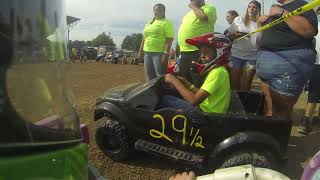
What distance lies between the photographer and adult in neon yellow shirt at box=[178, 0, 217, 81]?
5988 millimetres

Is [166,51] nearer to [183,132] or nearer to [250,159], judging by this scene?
[183,132]

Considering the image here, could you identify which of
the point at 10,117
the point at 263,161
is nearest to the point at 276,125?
the point at 263,161

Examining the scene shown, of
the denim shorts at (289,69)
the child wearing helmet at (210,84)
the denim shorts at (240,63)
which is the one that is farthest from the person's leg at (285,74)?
the denim shorts at (240,63)

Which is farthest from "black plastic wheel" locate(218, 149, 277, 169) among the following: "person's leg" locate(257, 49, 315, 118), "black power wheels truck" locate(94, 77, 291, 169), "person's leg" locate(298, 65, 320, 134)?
"person's leg" locate(298, 65, 320, 134)

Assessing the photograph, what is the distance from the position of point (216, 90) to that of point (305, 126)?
242 cm

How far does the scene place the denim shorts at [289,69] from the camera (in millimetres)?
4594

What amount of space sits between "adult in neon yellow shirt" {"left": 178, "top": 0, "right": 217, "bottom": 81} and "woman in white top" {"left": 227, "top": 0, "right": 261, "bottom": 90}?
0.58 m

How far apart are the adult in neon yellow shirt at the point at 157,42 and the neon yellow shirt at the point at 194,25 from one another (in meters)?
0.54

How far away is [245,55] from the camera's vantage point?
21.4ft

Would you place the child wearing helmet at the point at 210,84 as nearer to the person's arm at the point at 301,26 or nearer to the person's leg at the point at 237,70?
the person's arm at the point at 301,26

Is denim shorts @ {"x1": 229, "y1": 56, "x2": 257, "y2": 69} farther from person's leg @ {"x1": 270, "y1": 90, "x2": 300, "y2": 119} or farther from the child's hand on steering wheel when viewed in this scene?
the child's hand on steering wheel

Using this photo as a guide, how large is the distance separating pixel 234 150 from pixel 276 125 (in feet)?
1.33

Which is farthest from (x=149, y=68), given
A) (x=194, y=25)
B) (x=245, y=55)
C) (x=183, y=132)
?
(x=183, y=132)

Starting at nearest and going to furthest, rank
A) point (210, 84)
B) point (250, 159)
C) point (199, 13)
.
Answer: point (250, 159), point (210, 84), point (199, 13)
